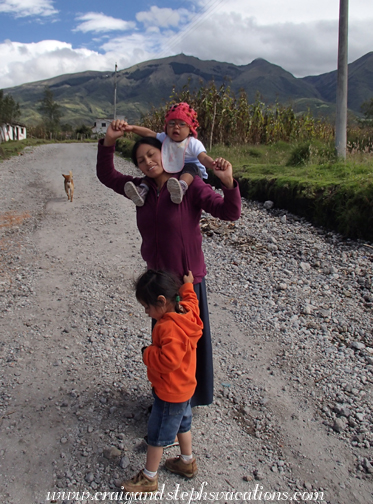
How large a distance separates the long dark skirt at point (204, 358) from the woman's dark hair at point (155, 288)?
1.43 feet

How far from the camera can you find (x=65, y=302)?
15.3 ft

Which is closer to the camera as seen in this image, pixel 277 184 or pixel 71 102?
pixel 277 184

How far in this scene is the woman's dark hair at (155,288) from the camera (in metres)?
2.04

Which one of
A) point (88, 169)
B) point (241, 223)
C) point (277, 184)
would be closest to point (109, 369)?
point (241, 223)

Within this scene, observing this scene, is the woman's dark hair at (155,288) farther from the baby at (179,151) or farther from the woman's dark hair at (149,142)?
the woman's dark hair at (149,142)

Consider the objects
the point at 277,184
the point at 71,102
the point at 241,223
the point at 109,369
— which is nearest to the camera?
the point at 109,369

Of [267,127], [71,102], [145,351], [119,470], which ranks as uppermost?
[71,102]

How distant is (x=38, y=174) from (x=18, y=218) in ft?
22.8

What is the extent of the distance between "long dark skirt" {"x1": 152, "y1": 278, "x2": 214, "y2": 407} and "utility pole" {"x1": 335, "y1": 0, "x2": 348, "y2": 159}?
8.14 metres

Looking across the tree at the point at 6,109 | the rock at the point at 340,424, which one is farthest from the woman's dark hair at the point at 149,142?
the tree at the point at 6,109

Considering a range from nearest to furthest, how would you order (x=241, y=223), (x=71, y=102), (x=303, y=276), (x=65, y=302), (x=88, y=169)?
(x=65, y=302) < (x=303, y=276) < (x=241, y=223) < (x=88, y=169) < (x=71, y=102)

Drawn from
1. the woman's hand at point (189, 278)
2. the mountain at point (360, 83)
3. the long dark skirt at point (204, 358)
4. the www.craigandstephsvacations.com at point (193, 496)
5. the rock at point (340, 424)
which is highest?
the mountain at point (360, 83)

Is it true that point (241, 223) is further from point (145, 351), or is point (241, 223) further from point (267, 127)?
point (267, 127)

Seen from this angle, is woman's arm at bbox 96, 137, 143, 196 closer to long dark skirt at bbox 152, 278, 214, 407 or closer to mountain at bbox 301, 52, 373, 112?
long dark skirt at bbox 152, 278, 214, 407
